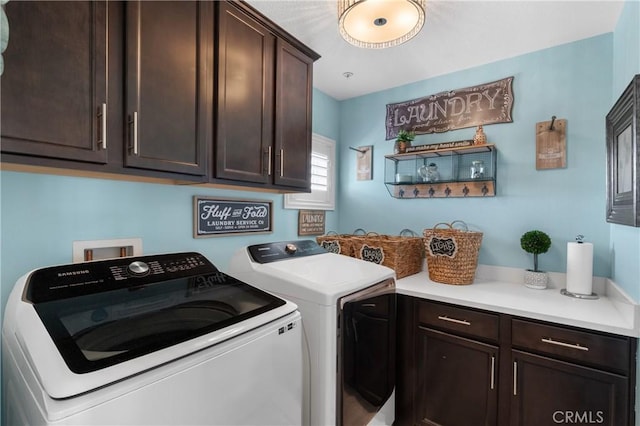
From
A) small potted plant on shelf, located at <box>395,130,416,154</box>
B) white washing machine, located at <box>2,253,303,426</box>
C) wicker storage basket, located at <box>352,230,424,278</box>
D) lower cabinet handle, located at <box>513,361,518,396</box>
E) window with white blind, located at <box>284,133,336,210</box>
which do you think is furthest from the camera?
window with white blind, located at <box>284,133,336,210</box>

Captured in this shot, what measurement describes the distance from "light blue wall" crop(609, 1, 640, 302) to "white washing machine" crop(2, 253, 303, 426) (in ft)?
5.24

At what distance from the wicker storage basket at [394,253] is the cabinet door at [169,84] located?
1.33 m

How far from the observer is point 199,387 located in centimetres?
82

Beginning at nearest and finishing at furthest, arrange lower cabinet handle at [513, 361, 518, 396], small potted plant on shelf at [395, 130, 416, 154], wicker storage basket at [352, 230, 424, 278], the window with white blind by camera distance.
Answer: lower cabinet handle at [513, 361, 518, 396] → wicker storage basket at [352, 230, 424, 278] → small potted plant on shelf at [395, 130, 416, 154] → the window with white blind

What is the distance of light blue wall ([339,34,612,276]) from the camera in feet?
6.32

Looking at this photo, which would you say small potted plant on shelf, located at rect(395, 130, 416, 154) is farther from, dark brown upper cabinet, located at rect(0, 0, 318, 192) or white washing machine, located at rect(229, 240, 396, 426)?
white washing machine, located at rect(229, 240, 396, 426)

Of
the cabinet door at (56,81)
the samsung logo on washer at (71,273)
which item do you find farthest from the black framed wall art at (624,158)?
the samsung logo on washer at (71,273)

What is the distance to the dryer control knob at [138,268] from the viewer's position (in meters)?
1.22

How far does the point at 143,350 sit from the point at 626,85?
243 centimetres

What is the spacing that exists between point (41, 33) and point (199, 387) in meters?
1.16

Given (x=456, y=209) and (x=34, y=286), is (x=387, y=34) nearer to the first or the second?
(x=456, y=209)

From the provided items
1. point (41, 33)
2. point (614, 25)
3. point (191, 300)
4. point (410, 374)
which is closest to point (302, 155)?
point (191, 300)

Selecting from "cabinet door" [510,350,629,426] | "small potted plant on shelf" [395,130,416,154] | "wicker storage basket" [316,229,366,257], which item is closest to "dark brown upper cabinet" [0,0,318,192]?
"wicker storage basket" [316,229,366,257]
